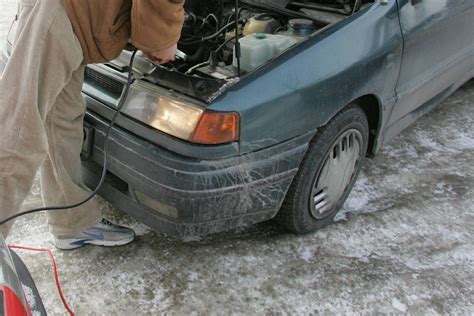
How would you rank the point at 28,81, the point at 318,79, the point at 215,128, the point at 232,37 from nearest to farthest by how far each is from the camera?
the point at 28,81, the point at 215,128, the point at 318,79, the point at 232,37

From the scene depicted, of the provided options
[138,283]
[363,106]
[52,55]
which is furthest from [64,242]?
[363,106]

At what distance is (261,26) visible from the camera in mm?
2604

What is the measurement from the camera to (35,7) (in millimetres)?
1785

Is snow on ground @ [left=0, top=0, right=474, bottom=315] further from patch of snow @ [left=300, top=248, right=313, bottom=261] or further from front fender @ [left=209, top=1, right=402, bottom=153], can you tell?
front fender @ [left=209, top=1, right=402, bottom=153]

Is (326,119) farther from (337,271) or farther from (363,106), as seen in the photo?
(337,271)

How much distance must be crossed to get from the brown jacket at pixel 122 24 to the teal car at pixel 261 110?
23 centimetres

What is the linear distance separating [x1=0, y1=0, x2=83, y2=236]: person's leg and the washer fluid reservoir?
75 centimetres

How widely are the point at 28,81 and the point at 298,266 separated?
150 centimetres

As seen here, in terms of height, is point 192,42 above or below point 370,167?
above

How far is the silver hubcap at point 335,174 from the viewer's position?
97.3 inches

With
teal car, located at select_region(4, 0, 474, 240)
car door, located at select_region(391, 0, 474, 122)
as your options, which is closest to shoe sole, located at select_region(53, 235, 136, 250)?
teal car, located at select_region(4, 0, 474, 240)

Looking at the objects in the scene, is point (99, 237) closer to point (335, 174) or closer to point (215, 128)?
point (215, 128)

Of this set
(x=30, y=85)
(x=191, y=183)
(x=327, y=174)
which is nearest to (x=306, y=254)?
(x=327, y=174)

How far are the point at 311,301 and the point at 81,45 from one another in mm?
1494
